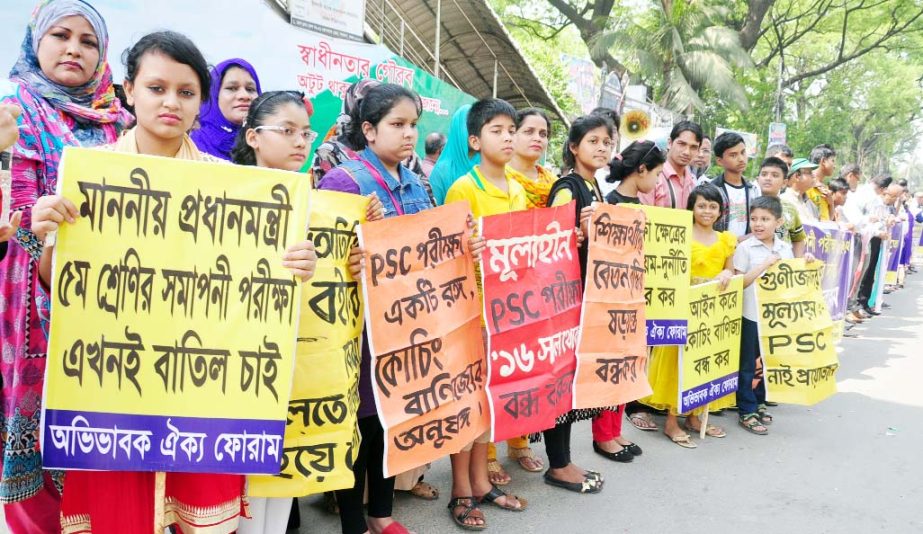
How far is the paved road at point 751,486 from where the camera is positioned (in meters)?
3.04

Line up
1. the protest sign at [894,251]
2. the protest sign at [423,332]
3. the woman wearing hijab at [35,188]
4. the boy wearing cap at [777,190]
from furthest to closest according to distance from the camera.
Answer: the protest sign at [894,251] < the boy wearing cap at [777,190] < the protest sign at [423,332] < the woman wearing hijab at [35,188]

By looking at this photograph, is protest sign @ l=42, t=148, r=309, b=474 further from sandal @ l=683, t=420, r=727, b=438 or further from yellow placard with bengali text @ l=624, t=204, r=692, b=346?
sandal @ l=683, t=420, r=727, b=438

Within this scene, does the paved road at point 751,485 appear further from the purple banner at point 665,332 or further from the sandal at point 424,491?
the purple banner at point 665,332

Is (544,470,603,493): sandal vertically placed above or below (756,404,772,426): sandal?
above

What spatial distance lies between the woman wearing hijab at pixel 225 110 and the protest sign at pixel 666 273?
2171 mm

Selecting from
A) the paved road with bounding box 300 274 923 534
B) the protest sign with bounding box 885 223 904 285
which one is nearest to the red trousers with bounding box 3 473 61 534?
the paved road with bounding box 300 274 923 534

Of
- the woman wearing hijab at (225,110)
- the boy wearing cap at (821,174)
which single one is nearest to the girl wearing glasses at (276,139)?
the woman wearing hijab at (225,110)

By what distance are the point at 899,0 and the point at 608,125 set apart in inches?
1022

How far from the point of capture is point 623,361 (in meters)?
3.33

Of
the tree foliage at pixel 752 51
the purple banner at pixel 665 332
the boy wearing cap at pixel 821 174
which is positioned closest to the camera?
the purple banner at pixel 665 332

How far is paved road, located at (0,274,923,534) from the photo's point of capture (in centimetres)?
304

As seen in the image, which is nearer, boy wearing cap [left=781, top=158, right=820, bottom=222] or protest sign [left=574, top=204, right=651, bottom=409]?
protest sign [left=574, top=204, right=651, bottom=409]

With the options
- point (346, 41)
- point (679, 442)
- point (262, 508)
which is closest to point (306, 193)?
point (262, 508)

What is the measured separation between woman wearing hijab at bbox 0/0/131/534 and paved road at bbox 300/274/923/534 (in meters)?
1.19
